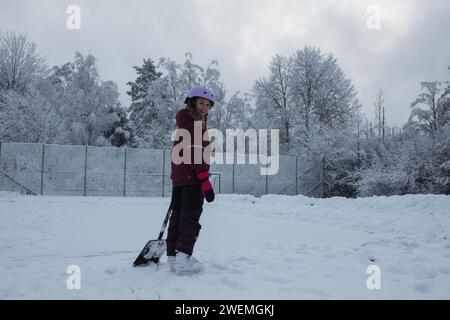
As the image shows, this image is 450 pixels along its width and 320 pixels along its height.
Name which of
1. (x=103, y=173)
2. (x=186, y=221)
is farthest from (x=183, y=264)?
(x=103, y=173)

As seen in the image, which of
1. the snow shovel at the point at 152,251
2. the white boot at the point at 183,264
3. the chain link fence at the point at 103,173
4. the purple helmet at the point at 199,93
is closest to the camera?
the white boot at the point at 183,264

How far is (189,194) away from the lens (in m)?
3.75

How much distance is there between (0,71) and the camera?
95.4 feet

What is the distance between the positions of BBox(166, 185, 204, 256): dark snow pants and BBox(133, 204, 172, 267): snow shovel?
0.20 meters

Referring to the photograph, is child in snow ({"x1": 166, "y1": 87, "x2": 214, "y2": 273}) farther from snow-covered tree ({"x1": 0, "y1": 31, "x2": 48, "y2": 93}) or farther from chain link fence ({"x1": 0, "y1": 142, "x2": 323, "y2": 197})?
snow-covered tree ({"x1": 0, "y1": 31, "x2": 48, "y2": 93})

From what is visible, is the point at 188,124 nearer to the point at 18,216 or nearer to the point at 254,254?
the point at 254,254

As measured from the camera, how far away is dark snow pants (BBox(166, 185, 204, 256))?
12.1 ft

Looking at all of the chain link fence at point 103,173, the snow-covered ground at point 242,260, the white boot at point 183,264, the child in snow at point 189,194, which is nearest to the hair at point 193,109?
the child in snow at point 189,194

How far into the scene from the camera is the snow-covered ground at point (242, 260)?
124 inches

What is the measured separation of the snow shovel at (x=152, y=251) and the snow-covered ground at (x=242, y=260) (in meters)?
0.13

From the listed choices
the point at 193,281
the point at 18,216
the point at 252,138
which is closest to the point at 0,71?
the point at 252,138

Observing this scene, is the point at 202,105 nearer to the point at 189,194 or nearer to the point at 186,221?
the point at 189,194

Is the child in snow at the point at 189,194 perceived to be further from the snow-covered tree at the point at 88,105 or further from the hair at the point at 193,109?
the snow-covered tree at the point at 88,105
